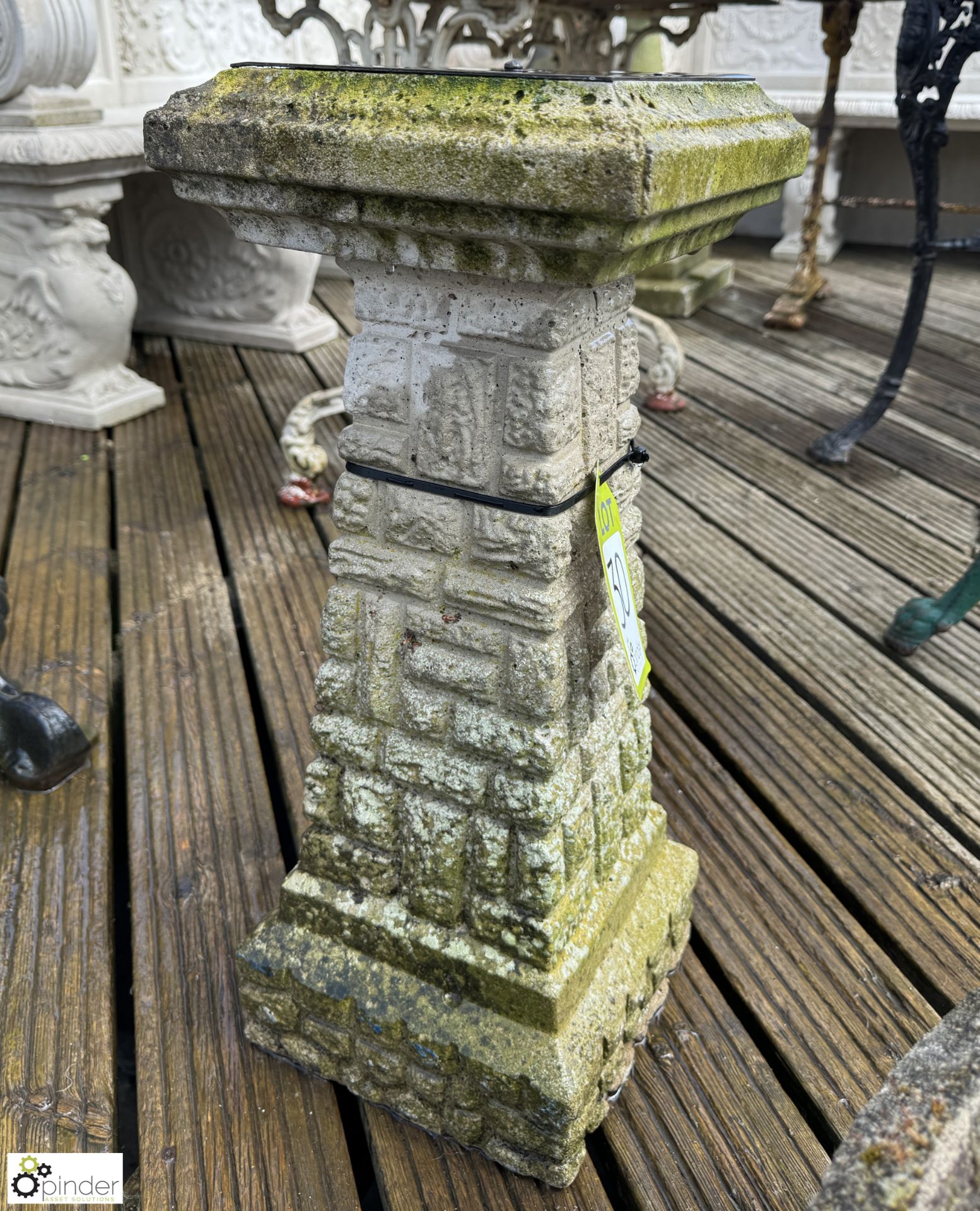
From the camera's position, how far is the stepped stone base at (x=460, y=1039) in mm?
1134

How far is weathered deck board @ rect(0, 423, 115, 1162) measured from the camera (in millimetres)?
1229

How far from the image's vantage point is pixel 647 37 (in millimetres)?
4176

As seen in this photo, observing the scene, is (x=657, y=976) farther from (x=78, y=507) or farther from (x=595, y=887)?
(x=78, y=507)

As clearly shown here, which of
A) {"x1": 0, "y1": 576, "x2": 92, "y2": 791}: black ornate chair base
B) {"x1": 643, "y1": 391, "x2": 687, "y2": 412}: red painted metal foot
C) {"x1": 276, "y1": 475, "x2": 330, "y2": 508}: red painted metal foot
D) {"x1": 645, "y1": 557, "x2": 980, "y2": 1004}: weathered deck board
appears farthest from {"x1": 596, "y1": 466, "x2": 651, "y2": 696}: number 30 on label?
{"x1": 643, "y1": 391, "x2": 687, "y2": 412}: red painted metal foot

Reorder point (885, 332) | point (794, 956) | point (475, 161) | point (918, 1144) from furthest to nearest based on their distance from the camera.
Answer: point (885, 332) < point (794, 956) < point (475, 161) < point (918, 1144)

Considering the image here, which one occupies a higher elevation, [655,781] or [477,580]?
[477,580]

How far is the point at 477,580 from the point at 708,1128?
2.52ft

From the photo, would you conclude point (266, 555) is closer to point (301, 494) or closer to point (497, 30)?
point (301, 494)

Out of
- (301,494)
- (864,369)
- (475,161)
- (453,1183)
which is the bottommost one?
(453,1183)

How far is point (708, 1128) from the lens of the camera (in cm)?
123

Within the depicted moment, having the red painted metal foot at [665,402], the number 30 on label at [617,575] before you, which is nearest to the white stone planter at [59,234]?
the red painted metal foot at [665,402]

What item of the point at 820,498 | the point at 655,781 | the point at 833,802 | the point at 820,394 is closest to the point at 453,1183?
the point at 655,781

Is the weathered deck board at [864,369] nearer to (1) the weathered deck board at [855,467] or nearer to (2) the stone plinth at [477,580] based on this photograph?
(1) the weathered deck board at [855,467]

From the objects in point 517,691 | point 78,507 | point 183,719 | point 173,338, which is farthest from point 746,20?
point 517,691
